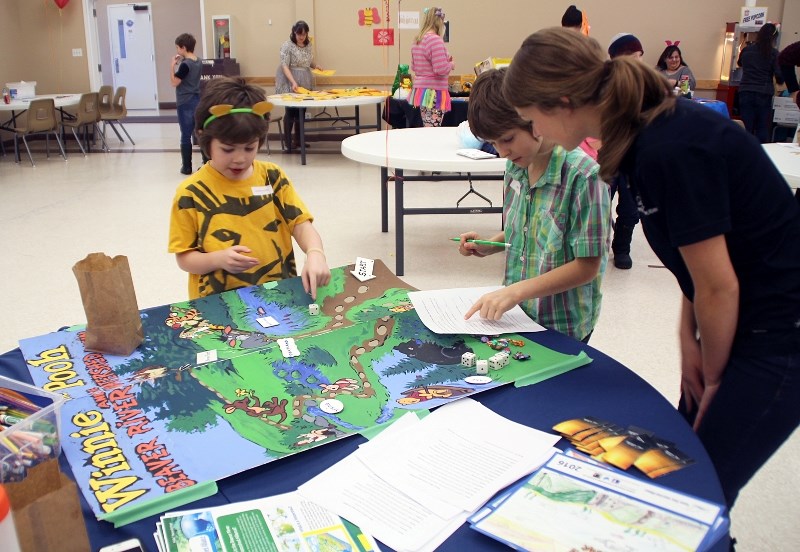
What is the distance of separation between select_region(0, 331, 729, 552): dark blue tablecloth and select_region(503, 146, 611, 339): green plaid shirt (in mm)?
224

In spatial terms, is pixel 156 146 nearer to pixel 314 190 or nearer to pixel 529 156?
pixel 314 190

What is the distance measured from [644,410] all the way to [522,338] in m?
0.34

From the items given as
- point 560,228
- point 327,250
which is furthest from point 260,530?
point 327,250

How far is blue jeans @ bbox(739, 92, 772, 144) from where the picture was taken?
277 inches

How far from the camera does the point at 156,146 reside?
9031 mm

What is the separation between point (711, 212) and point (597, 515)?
47cm

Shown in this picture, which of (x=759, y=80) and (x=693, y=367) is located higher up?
(x=759, y=80)

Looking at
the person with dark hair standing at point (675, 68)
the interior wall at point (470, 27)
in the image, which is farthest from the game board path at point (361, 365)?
the interior wall at point (470, 27)

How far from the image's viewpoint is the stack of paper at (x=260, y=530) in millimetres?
848

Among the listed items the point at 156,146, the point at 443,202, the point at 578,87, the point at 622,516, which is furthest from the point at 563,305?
the point at 156,146

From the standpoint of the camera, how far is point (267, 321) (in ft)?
5.09

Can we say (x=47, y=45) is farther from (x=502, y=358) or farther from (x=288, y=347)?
(x=502, y=358)

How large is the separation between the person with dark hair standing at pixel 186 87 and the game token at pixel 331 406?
6.14 metres

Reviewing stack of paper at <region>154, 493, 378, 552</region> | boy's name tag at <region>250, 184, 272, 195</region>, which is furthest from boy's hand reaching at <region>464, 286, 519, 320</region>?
boy's name tag at <region>250, 184, 272, 195</region>
